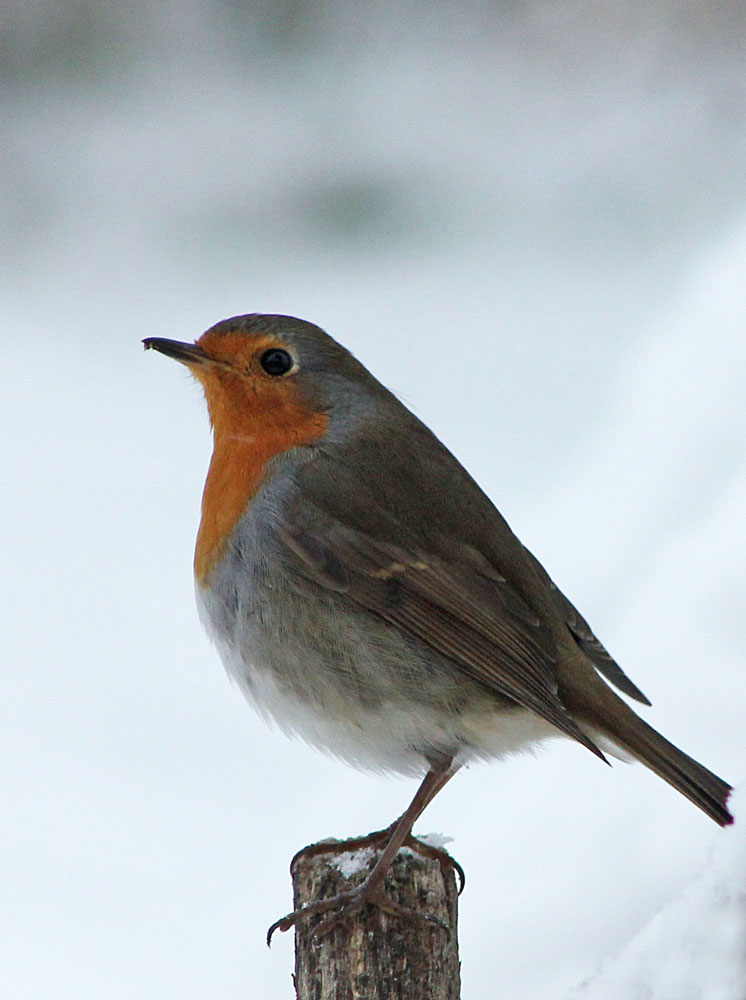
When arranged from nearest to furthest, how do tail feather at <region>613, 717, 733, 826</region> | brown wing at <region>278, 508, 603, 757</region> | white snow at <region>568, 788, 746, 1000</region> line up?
white snow at <region>568, 788, 746, 1000</region>
tail feather at <region>613, 717, 733, 826</region>
brown wing at <region>278, 508, 603, 757</region>

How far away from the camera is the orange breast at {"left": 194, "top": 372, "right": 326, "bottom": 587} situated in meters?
2.48

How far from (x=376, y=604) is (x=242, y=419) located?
477 millimetres

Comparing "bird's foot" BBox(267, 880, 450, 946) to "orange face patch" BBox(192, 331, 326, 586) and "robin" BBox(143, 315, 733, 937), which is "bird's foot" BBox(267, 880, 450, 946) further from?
"orange face patch" BBox(192, 331, 326, 586)

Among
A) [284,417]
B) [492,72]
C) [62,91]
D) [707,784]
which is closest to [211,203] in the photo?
[62,91]

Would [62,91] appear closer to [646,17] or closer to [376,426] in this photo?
[646,17]

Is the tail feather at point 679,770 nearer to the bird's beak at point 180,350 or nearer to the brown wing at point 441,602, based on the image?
the brown wing at point 441,602

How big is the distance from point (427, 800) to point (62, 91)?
3872mm

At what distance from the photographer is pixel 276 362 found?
2.58 metres

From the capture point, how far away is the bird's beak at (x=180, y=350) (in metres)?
2.55

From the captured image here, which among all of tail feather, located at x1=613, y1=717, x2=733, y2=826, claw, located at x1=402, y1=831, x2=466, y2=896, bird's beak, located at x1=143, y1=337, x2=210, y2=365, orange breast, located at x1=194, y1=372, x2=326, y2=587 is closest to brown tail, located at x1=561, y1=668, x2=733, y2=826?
tail feather, located at x1=613, y1=717, x2=733, y2=826

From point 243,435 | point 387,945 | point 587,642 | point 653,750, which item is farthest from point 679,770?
point 243,435

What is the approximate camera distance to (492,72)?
16.7 ft

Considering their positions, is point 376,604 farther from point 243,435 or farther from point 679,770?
point 679,770

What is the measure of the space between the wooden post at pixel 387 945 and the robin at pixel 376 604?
0.06m
